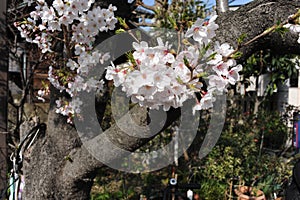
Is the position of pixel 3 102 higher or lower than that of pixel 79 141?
higher

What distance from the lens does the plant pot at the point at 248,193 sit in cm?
303

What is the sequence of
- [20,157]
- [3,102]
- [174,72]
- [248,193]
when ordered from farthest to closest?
[248,193]
[20,157]
[3,102]
[174,72]

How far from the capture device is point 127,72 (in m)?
0.80

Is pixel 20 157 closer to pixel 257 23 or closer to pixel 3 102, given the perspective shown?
pixel 3 102

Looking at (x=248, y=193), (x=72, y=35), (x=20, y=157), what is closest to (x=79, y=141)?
(x=20, y=157)

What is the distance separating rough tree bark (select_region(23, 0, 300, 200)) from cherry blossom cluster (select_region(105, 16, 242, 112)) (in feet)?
1.56

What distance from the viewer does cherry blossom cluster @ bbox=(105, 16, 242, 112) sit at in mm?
722

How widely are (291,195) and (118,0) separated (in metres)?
A: 1.39

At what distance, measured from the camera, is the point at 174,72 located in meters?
0.75

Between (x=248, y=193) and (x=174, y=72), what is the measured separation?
2.82 meters

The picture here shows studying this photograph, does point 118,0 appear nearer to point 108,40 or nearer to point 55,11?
point 108,40

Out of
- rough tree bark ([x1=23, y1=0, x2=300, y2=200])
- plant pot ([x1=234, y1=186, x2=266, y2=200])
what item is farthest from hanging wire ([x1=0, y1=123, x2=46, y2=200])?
plant pot ([x1=234, y1=186, x2=266, y2=200])

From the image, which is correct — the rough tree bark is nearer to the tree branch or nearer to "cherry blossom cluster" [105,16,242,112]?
the tree branch

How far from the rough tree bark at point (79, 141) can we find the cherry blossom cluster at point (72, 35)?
0.17m
